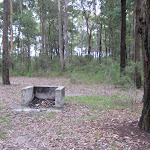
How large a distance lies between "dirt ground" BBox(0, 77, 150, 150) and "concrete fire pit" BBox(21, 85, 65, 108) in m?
0.51

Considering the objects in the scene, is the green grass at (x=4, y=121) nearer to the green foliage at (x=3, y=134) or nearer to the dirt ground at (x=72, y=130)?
the dirt ground at (x=72, y=130)

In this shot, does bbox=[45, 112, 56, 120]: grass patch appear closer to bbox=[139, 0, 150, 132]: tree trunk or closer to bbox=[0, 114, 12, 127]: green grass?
bbox=[0, 114, 12, 127]: green grass

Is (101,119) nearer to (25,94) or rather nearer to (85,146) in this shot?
(85,146)

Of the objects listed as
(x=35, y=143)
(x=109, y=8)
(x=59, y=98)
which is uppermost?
(x=109, y=8)

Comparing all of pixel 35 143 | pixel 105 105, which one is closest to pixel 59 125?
pixel 35 143

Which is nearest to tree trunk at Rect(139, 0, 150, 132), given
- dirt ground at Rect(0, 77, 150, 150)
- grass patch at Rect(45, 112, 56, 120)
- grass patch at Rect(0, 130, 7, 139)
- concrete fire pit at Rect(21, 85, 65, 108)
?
dirt ground at Rect(0, 77, 150, 150)

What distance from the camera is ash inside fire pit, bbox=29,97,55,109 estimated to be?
25.1 feet

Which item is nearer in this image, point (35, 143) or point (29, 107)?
point (35, 143)

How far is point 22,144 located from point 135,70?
30.1 feet

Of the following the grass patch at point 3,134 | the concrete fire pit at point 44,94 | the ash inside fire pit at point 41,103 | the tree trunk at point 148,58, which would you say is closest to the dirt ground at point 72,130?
the grass patch at point 3,134

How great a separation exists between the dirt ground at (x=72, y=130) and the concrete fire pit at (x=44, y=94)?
51 centimetres

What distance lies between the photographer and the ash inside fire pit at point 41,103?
7665mm

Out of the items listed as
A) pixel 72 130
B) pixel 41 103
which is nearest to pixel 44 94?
pixel 41 103

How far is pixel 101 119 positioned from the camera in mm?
5926
